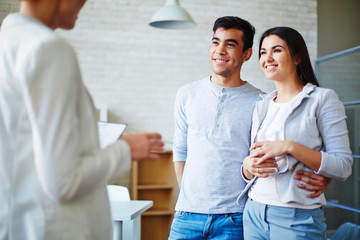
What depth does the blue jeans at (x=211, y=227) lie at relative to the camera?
1754 millimetres

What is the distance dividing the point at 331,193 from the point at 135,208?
354cm

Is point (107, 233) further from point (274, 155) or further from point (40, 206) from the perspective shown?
point (274, 155)

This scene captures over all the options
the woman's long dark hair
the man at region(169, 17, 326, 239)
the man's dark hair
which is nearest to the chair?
the man at region(169, 17, 326, 239)

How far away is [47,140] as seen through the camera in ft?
2.46

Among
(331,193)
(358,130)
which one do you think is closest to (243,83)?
(358,130)

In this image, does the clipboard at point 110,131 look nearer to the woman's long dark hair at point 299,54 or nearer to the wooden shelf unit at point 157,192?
the woman's long dark hair at point 299,54

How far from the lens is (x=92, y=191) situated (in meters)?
0.88

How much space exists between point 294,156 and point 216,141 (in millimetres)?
480

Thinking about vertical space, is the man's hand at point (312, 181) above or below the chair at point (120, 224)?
above

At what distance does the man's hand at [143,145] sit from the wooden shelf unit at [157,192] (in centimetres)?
366

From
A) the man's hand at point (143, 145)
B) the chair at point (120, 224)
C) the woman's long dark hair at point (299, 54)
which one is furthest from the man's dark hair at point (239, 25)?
the man's hand at point (143, 145)

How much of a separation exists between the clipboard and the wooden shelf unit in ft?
11.6

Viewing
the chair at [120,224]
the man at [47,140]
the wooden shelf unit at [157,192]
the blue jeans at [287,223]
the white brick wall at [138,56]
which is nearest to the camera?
the man at [47,140]

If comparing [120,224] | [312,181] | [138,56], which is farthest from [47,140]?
[138,56]
